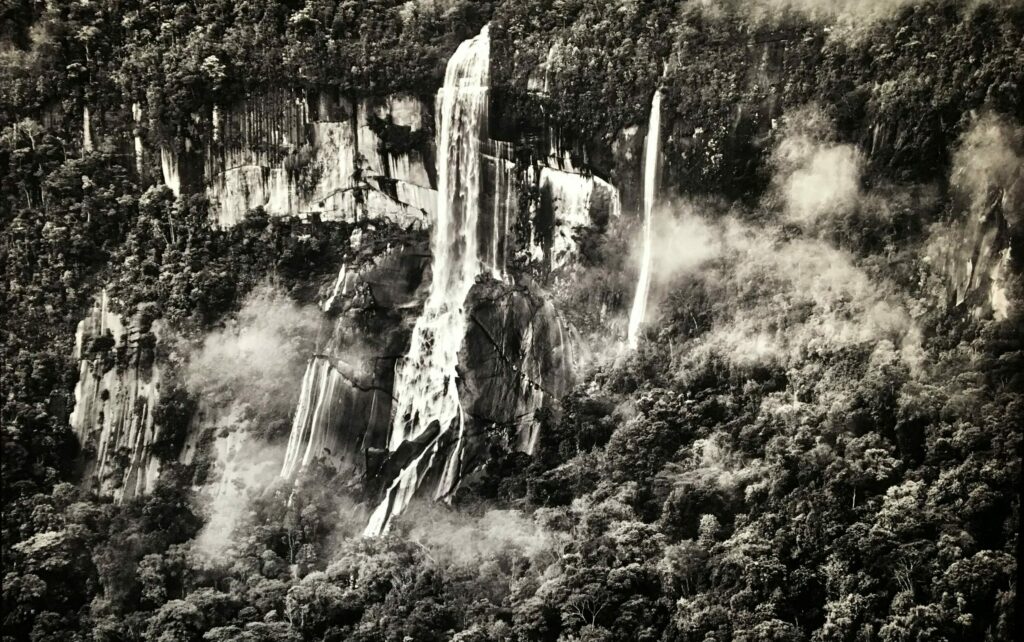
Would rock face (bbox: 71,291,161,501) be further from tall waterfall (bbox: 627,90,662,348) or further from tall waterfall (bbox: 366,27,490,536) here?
tall waterfall (bbox: 627,90,662,348)

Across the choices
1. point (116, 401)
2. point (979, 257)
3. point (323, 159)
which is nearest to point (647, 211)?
point (979, 257)

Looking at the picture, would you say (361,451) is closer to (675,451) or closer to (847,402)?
(675,451)

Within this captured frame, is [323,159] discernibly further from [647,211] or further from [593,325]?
[647,211]

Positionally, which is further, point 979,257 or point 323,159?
point 323,159

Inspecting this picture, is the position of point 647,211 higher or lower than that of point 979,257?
higher

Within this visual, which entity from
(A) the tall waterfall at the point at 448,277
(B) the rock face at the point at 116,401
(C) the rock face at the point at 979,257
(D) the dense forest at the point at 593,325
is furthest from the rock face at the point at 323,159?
(C) the rock face at the point at 979,257

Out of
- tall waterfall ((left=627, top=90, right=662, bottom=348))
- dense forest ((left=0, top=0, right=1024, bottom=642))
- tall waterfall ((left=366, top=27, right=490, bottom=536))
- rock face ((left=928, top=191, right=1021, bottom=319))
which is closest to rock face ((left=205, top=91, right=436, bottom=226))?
dense forest ((left=0, top=0, right=1024, bottom=642))
